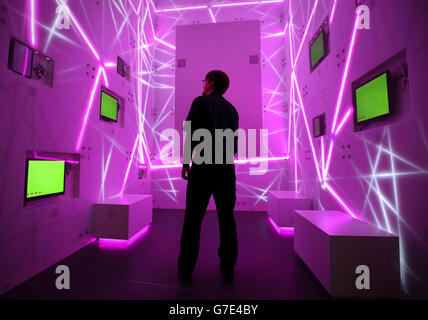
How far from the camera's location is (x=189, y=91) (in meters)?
3.48

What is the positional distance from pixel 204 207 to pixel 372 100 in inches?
52.7

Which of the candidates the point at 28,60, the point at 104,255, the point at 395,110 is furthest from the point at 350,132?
the point at 28,60

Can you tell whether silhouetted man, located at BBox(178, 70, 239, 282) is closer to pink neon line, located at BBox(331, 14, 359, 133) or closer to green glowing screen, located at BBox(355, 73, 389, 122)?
green glowing screen, located at BBox(355, 73, 389, 122)

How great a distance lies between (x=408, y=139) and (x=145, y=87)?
3.35 meters

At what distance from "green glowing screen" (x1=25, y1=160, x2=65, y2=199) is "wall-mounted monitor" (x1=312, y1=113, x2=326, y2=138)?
2.46 meters

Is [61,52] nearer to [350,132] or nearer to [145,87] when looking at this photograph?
[145,87]

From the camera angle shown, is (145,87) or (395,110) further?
(145,87)

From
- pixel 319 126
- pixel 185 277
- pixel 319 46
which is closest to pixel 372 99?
pixel 319 126

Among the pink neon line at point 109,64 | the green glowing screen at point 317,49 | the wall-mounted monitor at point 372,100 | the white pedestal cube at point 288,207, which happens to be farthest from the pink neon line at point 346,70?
the pink neon line at point 109,64

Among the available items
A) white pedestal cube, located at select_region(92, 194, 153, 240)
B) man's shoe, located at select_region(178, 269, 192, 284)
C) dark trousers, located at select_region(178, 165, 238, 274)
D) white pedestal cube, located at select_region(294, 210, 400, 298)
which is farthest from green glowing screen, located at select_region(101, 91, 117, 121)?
white pedestal cube, located at select_region(294, 210, 400, 298)

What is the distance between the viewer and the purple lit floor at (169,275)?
121cm

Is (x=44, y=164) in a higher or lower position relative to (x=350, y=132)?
lower

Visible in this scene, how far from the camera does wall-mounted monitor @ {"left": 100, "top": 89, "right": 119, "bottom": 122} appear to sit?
2201 millimetres

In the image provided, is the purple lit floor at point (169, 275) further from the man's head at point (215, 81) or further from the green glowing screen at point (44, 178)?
the man's head at point (215, 81)
